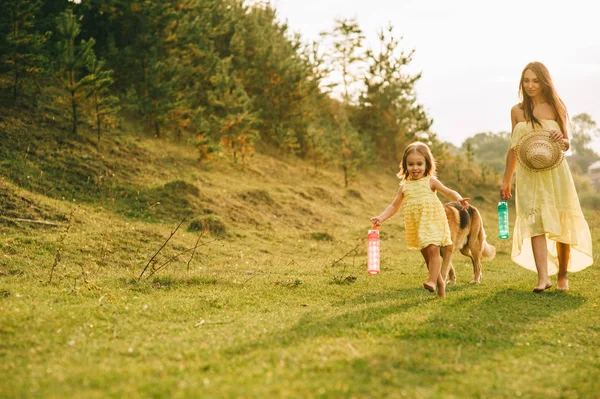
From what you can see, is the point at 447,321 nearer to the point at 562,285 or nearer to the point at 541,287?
the point at 541,287

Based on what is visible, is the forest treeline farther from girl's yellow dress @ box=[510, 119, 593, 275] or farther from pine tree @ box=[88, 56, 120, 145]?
girl's yellow dress @ box=[510, 119, 593, 275]

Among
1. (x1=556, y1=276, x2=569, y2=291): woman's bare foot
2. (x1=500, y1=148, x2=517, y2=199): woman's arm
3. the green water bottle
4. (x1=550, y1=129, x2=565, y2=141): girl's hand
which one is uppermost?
(x1=550, y1=129, x2=565, y2=141): girl's hand

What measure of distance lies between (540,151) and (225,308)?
13.5ft

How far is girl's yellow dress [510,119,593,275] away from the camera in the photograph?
6.53 metres

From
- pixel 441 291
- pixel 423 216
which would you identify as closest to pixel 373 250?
pixel 423 216

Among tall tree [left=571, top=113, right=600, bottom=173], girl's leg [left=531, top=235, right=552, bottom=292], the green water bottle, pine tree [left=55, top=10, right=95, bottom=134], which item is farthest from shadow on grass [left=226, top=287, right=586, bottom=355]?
tall tree [left=571, top=113, right=600, bottom=173]

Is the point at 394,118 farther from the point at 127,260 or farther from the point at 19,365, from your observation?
the point at 19,365

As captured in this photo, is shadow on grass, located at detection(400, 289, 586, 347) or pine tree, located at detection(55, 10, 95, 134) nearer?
shadow on grass, located at detection(400, 289, 586, 347)

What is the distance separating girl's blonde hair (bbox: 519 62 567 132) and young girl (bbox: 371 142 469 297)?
1434 millimetres

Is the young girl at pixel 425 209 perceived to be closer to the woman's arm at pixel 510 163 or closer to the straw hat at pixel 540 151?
the woman's arm at pixel 510 163

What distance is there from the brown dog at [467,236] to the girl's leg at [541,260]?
108 cm

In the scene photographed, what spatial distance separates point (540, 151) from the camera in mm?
6480

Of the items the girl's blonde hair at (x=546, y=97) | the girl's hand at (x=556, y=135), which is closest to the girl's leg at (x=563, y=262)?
the girl's hand at (x=556, y=135)

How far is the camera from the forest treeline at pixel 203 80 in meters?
13.5
